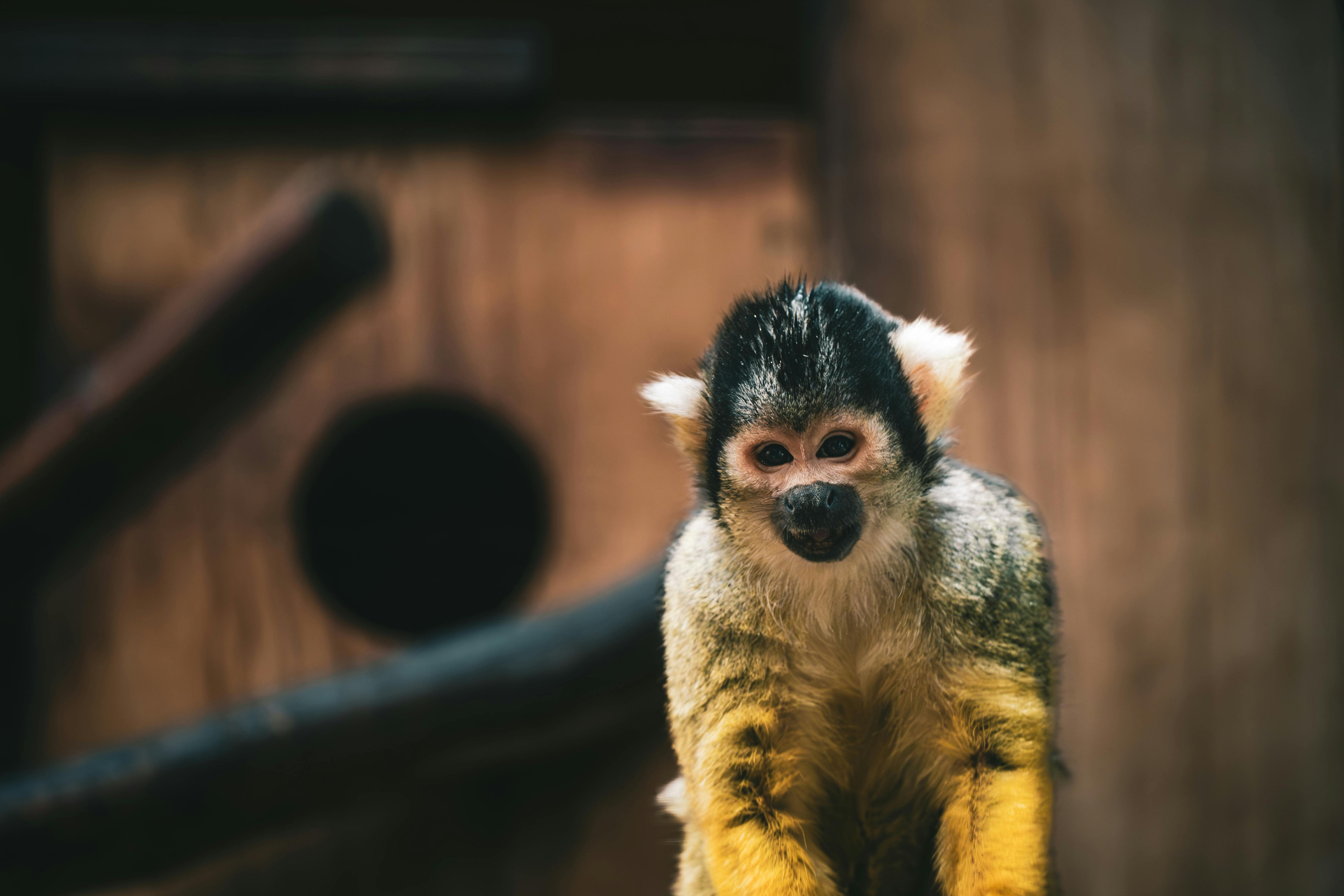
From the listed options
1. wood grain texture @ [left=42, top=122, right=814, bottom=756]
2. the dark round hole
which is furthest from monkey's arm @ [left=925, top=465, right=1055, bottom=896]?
the dark round hole

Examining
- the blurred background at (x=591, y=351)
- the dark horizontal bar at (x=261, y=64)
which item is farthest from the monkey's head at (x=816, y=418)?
the dark horizontal bar at (x=261, y=64)

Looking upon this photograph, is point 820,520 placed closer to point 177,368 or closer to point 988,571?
point 988,571

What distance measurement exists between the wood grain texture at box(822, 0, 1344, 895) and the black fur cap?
1921 mm

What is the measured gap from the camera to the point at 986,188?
9.68 feet

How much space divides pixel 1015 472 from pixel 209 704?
2671 mm

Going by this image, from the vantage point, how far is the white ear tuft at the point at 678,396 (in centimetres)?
120

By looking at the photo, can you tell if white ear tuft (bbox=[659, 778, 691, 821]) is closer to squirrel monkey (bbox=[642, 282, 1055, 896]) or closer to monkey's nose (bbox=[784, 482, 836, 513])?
squirrel monkey (bbox=[642, 282, 1055, 896])

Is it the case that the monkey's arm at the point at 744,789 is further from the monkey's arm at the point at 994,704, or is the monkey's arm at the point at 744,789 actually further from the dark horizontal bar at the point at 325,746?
the dark horizontal bar at the point at 325,746

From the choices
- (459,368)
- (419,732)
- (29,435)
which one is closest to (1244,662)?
(419,732)

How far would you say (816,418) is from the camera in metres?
1.09

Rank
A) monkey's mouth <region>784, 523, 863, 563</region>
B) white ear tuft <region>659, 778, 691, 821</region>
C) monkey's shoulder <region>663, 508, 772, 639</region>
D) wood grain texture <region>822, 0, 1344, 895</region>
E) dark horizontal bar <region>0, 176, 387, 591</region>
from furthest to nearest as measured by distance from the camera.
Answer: wood grain texture <region>822, 0, 1344, 895</region>, dark horizontal bar <region>0, 176, 387, 591</region>, white ear tuft <region>659, 778, 691, 821</region>, monkey's shoulder <region>663, 508, 772, 639</region>, monkey's mouth <region>784, 523, 863, 563</region>

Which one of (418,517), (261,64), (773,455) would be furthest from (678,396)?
(418,517)

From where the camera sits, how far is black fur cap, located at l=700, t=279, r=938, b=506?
1035mm

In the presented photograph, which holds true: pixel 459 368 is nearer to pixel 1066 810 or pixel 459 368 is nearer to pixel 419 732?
pixel 419 732
